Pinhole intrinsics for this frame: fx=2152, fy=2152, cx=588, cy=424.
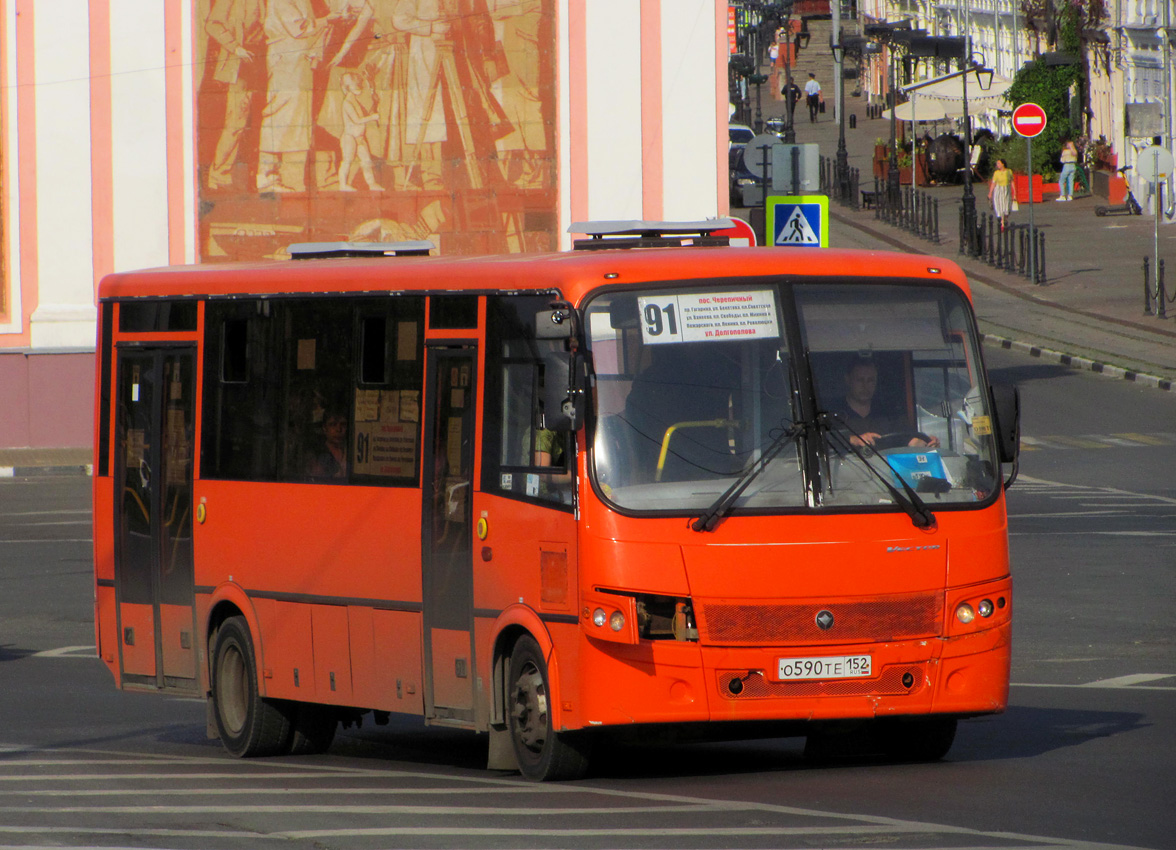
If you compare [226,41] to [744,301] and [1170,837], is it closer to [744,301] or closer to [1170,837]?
[744,301]

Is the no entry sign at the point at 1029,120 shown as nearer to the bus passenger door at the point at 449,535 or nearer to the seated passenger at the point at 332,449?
the seated passenger at the point at 332,449

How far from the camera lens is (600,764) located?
9945 millimetres

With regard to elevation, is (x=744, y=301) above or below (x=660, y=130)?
below

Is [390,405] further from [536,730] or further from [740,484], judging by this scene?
[740,484]

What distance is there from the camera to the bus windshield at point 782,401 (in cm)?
881

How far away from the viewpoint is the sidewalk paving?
37.4 metres

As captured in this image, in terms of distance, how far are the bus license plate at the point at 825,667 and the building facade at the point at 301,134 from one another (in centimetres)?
2361

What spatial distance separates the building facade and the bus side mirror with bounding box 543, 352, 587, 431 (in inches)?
912

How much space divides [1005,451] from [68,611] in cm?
988

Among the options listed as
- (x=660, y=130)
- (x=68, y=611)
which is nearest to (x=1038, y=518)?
(x=68, y=611)

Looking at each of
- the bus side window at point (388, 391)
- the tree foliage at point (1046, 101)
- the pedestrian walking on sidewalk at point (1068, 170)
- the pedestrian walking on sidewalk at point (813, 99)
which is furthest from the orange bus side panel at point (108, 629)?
the pedestrian walking on sidewalk at point (813, 99)

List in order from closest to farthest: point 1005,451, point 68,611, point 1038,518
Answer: point 1005,451, point 68,611, point 1038,518

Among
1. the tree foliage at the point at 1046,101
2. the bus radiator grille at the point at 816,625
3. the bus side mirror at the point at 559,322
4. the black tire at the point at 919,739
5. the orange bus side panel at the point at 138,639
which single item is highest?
the tree foliage at the point at 1046,101

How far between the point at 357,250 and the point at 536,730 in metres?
3.31
